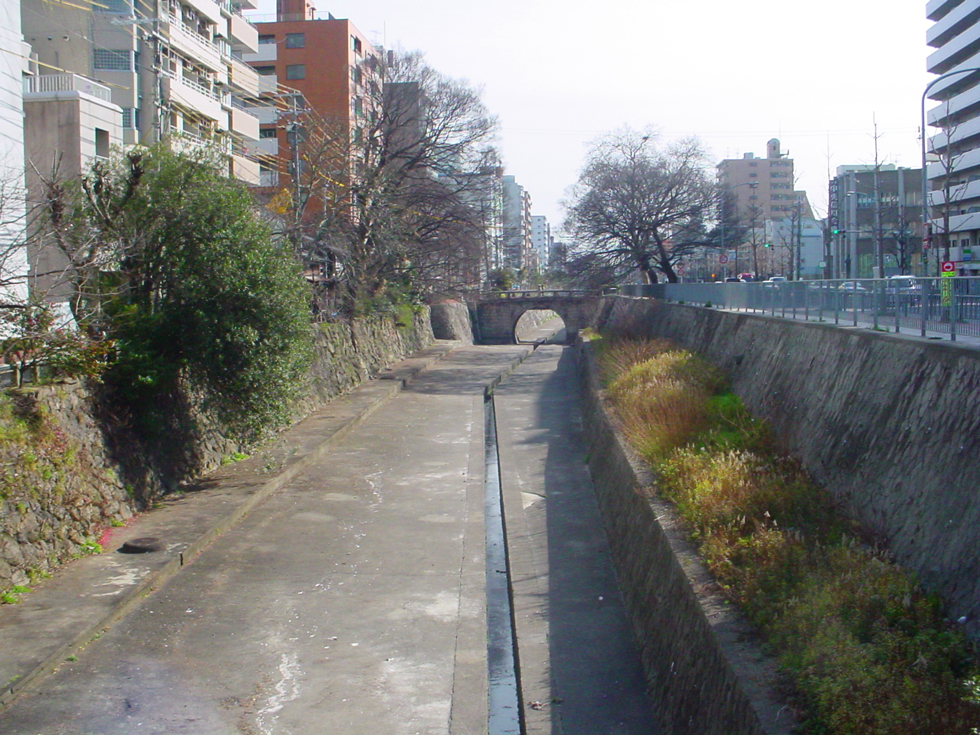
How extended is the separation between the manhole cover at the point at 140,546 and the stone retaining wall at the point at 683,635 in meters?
6.30

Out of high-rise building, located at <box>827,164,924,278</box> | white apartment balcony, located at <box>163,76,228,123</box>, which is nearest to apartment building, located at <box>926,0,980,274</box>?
high-rise building, located at <box>827,164,924,278</box>

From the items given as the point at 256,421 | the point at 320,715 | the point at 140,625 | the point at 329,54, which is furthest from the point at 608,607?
the point at 329,54

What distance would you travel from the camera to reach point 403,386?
34250 millimetres

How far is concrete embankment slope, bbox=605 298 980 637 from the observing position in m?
6.59

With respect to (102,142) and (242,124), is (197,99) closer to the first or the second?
(242,124)

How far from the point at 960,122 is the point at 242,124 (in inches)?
1727

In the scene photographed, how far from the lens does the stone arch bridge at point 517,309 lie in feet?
231

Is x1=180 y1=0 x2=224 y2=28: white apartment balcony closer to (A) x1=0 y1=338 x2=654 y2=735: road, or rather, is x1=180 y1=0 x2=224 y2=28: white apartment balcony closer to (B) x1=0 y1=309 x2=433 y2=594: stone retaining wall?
(B) x1=0 y1=309 x2=433 y2=594: stone retaining wall

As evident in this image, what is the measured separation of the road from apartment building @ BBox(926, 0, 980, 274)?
46922 millimetres

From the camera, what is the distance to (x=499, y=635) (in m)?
11.4

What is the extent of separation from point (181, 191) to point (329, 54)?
45.3 metres

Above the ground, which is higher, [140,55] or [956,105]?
[956,105]

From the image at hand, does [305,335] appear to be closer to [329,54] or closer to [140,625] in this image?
[140,625]

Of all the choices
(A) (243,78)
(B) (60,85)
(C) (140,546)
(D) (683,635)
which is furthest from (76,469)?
(A) (243,78)
